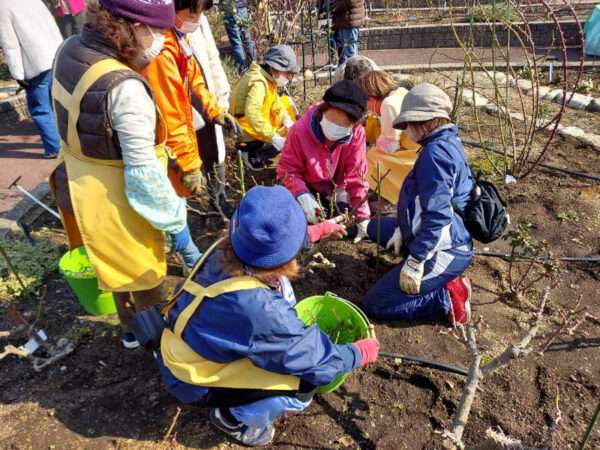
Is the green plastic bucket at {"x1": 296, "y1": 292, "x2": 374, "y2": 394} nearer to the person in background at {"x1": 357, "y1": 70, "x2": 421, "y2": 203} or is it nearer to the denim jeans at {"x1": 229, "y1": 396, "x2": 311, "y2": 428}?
the denim jeans at {"x1": 229, "y1": 396, "x2": 311, "y2": 428}

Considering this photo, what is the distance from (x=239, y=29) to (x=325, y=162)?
12.3 feet

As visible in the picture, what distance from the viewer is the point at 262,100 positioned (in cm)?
386

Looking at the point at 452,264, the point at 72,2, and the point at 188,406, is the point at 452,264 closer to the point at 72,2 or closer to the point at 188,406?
the point at 188,406

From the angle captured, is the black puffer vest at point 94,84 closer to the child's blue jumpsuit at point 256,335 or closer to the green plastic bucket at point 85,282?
the child's blue jumpsuit at point 256,335

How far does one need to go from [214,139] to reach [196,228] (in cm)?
68

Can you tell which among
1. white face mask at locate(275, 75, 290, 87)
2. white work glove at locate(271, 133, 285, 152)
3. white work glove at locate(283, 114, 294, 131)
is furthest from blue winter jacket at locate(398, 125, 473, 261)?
white work glove at locate(283, 114, 294, 131)

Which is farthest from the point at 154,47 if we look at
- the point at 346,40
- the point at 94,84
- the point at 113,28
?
the point at 346,40

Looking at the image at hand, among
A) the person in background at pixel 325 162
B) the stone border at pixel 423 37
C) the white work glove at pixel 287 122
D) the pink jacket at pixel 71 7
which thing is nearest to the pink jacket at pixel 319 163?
the person in background at pixel 325 162

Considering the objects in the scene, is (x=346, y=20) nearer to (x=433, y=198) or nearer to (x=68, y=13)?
(x=68, y=13)

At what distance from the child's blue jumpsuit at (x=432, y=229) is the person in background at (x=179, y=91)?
120cm

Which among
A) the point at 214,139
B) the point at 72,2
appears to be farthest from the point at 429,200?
the point at 72,2

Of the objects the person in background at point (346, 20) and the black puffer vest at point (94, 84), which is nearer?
the black puffer vest at point (94, 84)

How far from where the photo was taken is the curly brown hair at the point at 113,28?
5.87 ft

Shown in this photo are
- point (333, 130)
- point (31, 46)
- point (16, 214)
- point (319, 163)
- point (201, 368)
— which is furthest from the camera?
point (31, 46)
